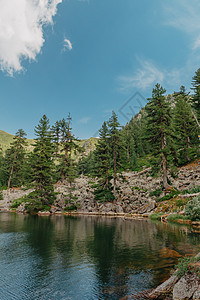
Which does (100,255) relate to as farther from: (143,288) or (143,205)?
(143,205)

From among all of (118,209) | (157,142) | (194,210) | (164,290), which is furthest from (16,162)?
(164,290)

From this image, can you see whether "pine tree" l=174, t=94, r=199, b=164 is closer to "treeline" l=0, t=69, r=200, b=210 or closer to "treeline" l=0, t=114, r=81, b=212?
"treeline" l=0, t=69, r=200, b=210

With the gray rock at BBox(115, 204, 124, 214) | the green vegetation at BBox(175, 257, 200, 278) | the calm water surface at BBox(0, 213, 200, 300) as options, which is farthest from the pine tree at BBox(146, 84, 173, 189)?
the green vegetation at BBox(175, 257, 200, 278)

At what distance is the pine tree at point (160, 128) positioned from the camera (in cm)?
3331

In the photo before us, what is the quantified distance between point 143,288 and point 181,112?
4721cm

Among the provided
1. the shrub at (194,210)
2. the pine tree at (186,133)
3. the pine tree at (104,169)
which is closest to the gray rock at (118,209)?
the pine tree at (104,169)

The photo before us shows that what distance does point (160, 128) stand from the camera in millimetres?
34625

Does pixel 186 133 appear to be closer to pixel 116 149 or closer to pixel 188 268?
pixel 116 149

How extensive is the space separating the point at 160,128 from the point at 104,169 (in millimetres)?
14942

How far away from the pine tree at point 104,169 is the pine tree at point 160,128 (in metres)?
10.9

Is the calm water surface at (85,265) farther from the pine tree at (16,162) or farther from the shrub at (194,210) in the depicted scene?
the pine tree at (16,162)

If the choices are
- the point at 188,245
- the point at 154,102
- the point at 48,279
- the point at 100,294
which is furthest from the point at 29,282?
the point at 154,102

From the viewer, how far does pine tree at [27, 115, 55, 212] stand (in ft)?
125

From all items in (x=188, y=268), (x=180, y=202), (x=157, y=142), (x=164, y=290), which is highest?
(x=157, y=142)
